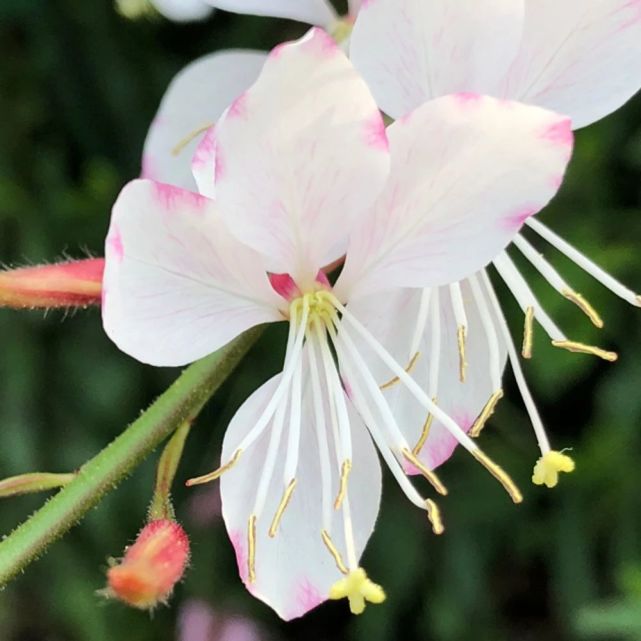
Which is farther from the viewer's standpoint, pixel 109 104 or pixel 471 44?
pixel 109 104

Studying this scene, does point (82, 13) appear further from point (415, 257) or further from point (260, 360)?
point (415, 257)

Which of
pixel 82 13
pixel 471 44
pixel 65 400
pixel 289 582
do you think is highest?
pixel 471 44

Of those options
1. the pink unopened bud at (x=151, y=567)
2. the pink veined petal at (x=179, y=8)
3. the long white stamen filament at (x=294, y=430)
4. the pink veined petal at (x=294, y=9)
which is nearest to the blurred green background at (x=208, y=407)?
the pink veined petal at (x=179, y=8)

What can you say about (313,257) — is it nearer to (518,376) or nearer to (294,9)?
(518,376)

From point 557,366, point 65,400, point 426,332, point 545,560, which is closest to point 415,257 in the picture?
point 426,332

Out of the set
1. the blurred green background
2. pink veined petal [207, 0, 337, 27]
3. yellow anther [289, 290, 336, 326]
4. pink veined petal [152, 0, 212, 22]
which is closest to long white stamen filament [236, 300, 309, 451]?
yellow anther [289, 290, 336, 326]

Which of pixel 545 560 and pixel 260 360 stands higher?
pixel 260 360

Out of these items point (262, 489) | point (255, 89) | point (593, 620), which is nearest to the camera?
point (255, 89)

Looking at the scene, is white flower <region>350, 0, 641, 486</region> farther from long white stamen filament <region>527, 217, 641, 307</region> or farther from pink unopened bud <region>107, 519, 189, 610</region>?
pink unopened bud <region>107, 519, 189, 610</region>
